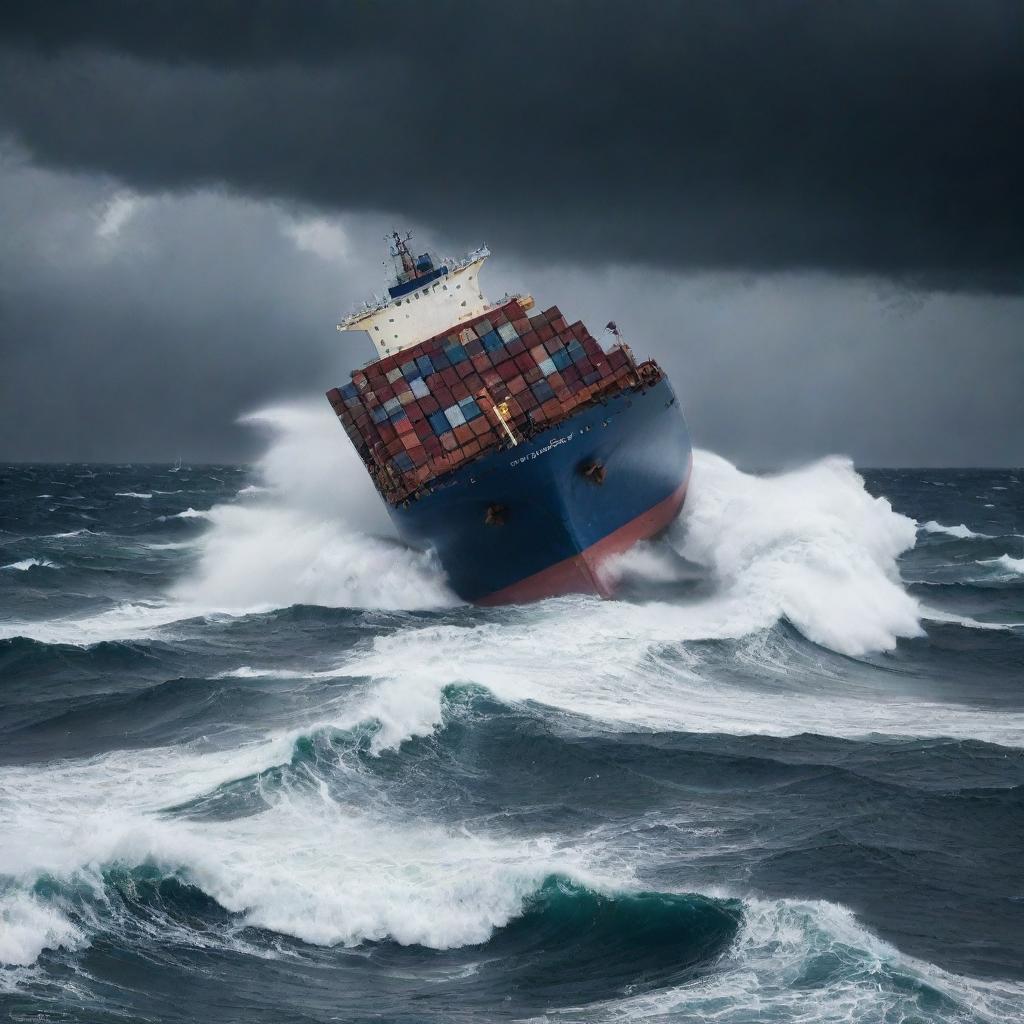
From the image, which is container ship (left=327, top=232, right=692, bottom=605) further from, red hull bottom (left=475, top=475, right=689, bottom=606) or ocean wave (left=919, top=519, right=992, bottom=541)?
ocean wave (left=919, top=519, right=992, bottom=541)

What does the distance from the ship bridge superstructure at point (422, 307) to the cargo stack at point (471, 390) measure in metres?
7.69

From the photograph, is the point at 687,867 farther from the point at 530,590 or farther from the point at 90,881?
the point at 530,590

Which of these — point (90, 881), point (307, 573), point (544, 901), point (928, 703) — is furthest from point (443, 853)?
point (307, 573)

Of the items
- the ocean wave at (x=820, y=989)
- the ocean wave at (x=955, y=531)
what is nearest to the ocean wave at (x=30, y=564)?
the ocean wave at (x=820, y=989)

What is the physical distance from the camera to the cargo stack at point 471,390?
Result: 3856 cm

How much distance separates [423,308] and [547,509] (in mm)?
17948

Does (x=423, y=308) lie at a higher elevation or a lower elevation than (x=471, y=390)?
higher

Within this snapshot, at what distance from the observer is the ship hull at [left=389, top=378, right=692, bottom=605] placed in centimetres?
3584

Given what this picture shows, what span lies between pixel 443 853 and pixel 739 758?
7176 millimetres

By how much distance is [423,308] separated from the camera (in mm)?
50875

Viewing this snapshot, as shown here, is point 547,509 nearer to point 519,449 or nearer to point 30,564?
point 519,449

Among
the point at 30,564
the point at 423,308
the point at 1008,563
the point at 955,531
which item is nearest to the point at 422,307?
the point at 423,308

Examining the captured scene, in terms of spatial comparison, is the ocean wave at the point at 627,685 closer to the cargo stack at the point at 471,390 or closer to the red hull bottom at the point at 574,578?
the red hull bottom at the point at 574,578

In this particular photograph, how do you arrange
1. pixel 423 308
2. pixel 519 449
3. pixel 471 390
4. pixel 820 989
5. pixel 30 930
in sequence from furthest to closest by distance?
pixel 423 308
pixel 471 390
pixel 519 449
pixel 30 930
pixel 820 989
